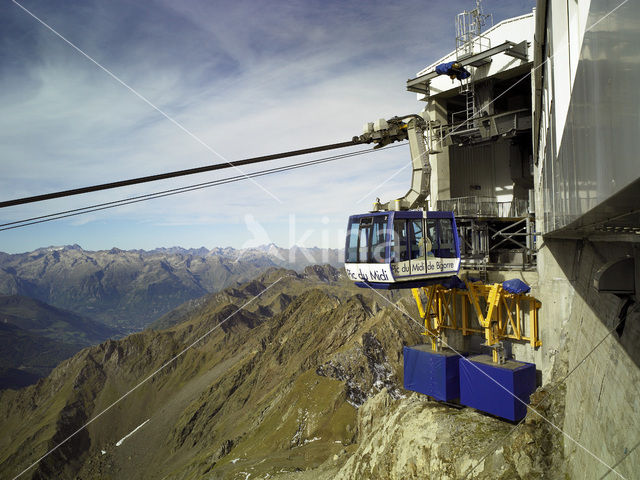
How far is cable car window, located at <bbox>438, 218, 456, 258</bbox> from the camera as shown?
533 inches

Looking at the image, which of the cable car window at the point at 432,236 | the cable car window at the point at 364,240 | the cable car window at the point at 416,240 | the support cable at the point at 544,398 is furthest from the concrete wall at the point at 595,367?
the cable car window at the point at 364,240

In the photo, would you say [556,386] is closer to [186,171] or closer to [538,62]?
[538,62]

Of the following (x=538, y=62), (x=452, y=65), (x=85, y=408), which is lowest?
(x=85, y=408)

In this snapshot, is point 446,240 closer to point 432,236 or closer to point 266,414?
point 432,236

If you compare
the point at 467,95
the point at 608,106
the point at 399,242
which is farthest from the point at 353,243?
the point at 467,95

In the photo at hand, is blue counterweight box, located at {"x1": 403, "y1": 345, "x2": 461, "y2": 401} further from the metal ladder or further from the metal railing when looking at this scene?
the metal ladder

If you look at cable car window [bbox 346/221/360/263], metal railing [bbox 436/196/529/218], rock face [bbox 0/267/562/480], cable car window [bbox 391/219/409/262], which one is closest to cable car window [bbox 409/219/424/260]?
cable car window [bbox 391/219/409/262]

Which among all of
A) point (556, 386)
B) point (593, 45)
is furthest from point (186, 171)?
point (556, 386)

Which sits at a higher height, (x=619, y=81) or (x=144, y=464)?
(x=619, y=81)

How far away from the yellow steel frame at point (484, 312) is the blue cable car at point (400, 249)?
4.07 meters

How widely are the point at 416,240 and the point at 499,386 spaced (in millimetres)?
6795

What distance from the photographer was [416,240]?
12750mm

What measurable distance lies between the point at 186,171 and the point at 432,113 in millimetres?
17701

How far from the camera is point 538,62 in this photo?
1095cm
